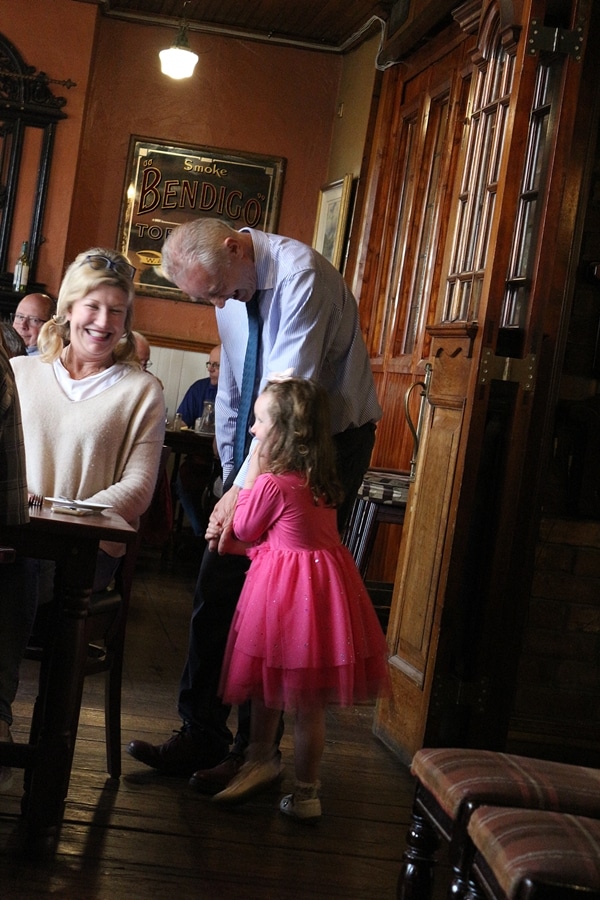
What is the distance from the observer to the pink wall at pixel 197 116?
27.0ft

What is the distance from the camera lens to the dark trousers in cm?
307

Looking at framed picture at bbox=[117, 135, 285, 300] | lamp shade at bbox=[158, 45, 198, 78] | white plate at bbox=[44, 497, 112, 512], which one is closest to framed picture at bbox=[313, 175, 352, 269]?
framed picture at bbox=[117, 135, 285, 300]

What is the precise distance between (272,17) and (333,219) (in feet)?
4.80

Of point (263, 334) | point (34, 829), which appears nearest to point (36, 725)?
point (34, 829)

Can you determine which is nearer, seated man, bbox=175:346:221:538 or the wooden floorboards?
the wooden floorboards

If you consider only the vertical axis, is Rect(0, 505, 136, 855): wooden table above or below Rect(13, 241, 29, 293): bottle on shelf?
below

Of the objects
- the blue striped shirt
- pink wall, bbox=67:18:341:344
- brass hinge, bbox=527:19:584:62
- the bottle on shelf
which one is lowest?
the blue striped shirt

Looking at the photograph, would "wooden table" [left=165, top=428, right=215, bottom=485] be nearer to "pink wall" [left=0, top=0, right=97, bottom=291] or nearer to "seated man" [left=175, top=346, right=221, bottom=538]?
"seated man" [left=175, top=346, right=221, bottom=538]

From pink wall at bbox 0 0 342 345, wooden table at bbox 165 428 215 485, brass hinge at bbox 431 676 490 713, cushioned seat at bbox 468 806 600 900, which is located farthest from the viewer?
pink wall at bbox 0 0 342 345

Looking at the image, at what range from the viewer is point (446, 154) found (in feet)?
19.0

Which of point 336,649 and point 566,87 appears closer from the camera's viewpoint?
point 336,649

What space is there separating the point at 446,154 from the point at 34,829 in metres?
4.26

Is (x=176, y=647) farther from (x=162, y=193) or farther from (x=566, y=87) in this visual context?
(x=162, y=193)

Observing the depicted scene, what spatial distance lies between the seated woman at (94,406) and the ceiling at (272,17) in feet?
15.9
